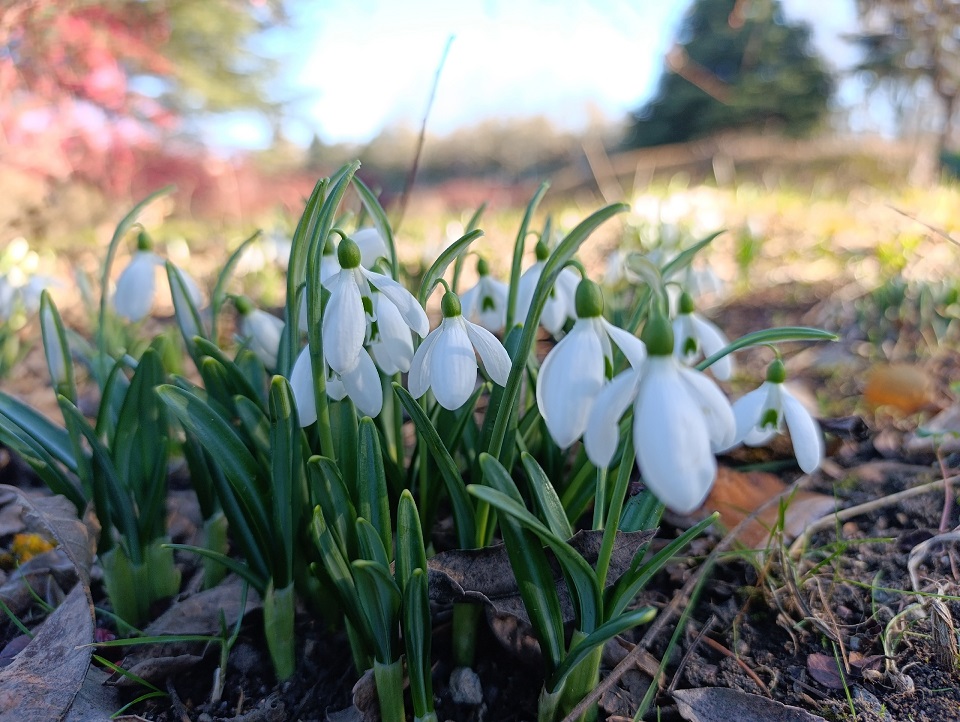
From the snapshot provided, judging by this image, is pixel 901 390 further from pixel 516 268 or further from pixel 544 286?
pixel 544 286

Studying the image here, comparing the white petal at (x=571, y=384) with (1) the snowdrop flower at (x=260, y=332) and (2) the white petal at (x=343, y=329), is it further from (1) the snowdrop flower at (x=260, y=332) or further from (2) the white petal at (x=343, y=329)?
(1) the snowdrop flower at (x=260, y=332)

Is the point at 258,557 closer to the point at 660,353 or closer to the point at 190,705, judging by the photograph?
the point at 190,705

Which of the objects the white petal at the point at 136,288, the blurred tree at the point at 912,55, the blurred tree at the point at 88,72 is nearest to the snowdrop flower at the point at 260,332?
the white petal at the point at 136,288

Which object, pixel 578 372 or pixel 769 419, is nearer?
pixel 578 372

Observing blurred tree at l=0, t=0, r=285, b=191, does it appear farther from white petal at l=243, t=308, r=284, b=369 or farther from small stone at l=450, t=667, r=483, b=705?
small stone at l=450, t=667, r=483, b=705

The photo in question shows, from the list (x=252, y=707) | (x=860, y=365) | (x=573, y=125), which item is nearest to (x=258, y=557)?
(x=252, y=707)

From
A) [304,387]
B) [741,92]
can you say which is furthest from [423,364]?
[741,92]
